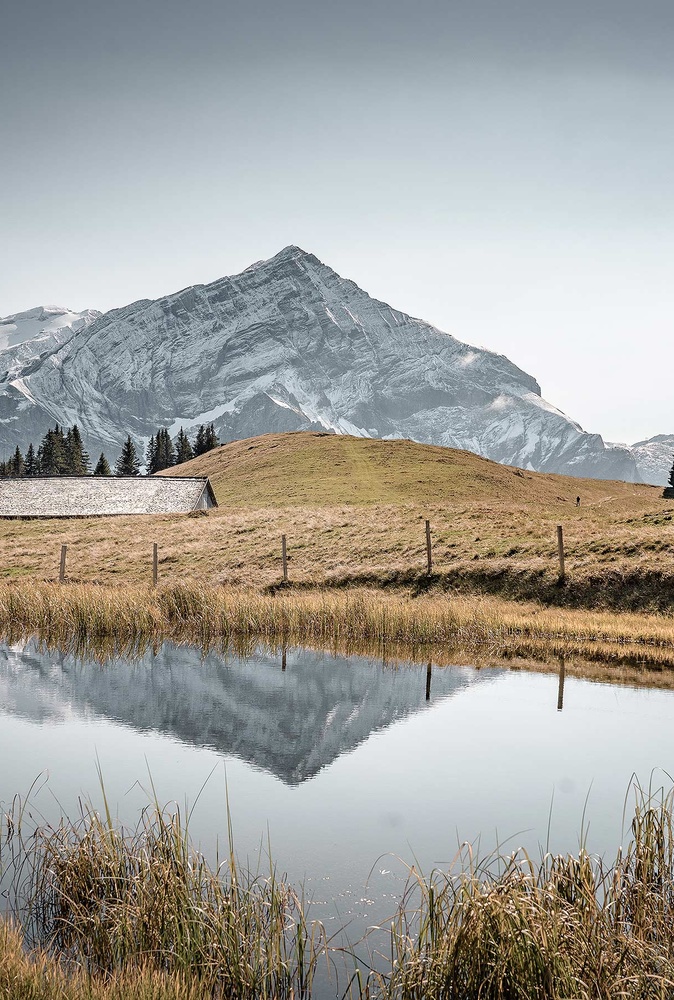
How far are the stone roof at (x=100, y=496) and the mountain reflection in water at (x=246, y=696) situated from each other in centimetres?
5797

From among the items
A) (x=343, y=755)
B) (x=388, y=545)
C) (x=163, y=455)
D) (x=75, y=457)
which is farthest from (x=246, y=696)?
(x=163, y=455)

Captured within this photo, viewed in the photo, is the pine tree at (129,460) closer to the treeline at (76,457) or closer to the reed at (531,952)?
the treeline at (76,457)

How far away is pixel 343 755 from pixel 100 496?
2960 inches

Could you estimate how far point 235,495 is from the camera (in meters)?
98.3

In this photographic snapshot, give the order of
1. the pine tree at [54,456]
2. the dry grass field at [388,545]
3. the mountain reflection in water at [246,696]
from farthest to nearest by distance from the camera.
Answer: the pine tree at [54,456] < the dry grass field at [388,545] < the mountain reflection in water at [246,696]

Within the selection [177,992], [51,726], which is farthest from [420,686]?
[177,992]

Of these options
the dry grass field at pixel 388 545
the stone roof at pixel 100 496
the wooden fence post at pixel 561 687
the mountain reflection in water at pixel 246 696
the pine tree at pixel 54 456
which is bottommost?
the mountain reflection in water at pixel 246 696

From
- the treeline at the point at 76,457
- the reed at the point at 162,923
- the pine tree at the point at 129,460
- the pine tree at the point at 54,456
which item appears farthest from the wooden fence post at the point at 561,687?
the pine tree at the point at 129,460

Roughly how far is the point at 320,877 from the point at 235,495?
8971 cm

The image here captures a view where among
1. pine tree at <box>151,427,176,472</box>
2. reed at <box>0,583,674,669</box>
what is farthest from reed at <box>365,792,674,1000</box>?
pine tree at <box>151,427,176,472</box>

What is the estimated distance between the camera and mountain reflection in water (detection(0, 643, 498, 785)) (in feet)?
52.5

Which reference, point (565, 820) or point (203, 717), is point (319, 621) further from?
point (565, 820)

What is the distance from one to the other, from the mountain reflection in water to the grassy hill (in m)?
56.4

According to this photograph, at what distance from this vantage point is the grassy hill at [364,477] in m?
89.4
